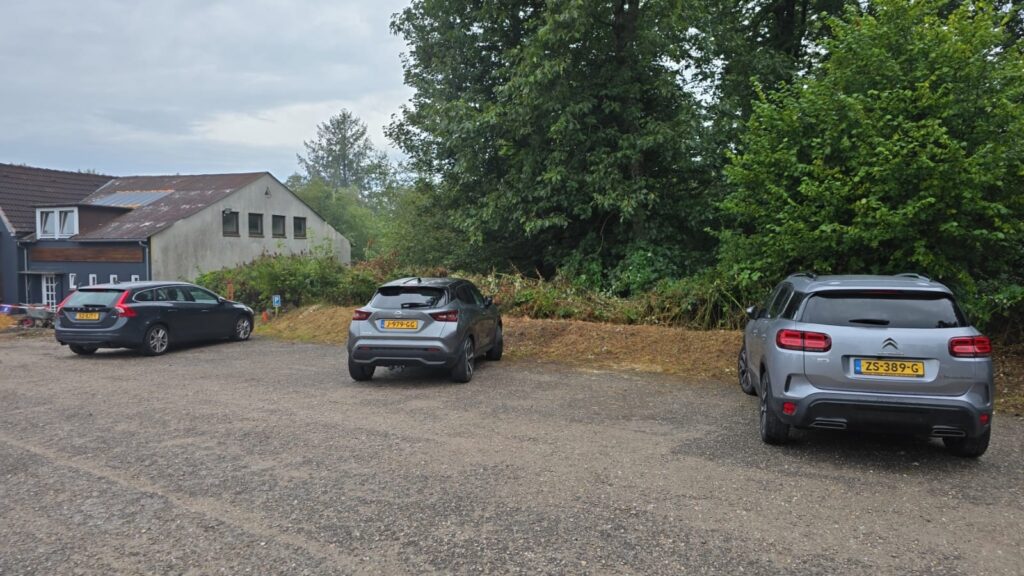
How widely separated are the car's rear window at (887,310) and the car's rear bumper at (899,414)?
637 millimetres

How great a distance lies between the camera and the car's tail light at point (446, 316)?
30.1 feet

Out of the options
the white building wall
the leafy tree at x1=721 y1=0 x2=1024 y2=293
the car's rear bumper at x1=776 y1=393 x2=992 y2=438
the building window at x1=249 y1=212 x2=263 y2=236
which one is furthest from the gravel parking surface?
the building window at x1=249 y1=212 x2=263 y2=236

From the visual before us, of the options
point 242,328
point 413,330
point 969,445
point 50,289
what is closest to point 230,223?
point 50,289

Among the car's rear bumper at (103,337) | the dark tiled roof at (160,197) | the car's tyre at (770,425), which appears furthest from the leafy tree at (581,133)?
the dark tiled roof at (160,197)

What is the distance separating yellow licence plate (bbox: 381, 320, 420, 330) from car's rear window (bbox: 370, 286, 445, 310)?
202mm

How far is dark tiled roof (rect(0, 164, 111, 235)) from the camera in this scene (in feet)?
99.2

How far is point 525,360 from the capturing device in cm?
1197

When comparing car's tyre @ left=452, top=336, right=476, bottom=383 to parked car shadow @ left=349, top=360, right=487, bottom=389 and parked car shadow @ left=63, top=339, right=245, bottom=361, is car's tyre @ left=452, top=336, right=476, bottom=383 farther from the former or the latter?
parked car shadow @ left=63, top=339, right=245, bottom=361

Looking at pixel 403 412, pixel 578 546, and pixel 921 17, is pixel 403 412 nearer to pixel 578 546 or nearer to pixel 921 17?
pixel 578 546

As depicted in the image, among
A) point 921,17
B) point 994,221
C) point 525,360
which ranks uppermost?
point 921,17

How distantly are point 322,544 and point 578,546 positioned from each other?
1569 mm

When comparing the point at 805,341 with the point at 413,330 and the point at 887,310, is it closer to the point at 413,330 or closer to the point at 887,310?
the point at 887,310

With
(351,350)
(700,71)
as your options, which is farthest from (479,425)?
(700,71)

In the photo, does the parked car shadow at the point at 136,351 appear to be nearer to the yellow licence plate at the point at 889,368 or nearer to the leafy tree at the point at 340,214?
the yellow licence plate at the point at 889,368
